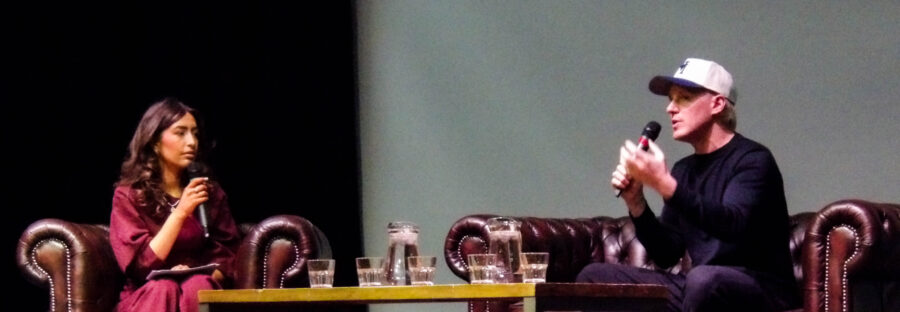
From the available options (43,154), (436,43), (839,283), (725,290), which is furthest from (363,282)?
(436,43)

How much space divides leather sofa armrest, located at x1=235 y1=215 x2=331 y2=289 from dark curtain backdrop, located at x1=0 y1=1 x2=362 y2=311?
1.94 feet

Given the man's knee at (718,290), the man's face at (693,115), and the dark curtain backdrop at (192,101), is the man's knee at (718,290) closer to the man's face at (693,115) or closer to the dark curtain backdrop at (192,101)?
the man's face at (693,115)

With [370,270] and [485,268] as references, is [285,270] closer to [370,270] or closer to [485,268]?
[370,270]

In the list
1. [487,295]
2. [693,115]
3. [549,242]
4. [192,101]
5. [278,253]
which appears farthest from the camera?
[192,101]

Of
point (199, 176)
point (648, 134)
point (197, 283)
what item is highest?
point (648, 134)

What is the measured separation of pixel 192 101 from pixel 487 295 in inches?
102

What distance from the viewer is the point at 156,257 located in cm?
406

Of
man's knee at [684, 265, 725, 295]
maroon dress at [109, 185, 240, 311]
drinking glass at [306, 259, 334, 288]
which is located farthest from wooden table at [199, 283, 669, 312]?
maroon dress at [109, 185, 240, 311]

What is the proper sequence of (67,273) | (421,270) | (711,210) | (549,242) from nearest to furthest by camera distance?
(421,270) < (711,210) < (67,273) < (549,242)

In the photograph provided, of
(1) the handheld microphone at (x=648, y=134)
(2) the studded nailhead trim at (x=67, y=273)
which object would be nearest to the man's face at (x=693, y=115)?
(1) the handheld microphone at (x=648, y=134)

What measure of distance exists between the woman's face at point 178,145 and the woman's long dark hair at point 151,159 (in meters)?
0.02

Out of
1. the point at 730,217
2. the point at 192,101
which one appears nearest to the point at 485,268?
the point at 730,217

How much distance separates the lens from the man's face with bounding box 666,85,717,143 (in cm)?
375

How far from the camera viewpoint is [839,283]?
3.42 meters
